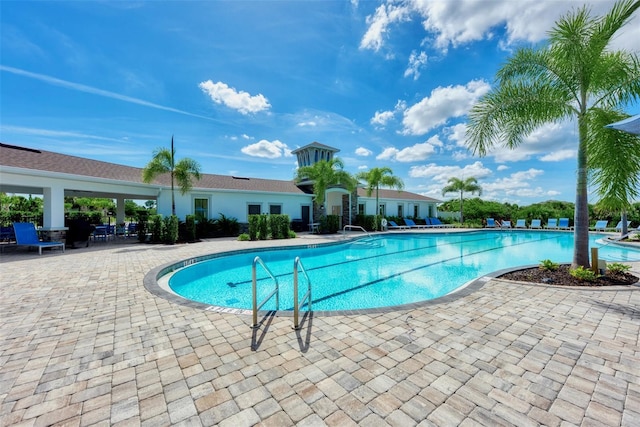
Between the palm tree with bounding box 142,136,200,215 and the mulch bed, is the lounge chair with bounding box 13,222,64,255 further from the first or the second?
the mulch bed

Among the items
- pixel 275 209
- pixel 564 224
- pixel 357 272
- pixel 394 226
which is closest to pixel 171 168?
pixel 275 209

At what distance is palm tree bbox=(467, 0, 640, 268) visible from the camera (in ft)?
18.6

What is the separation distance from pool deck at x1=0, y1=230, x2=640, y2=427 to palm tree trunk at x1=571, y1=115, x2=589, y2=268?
7.35 ft

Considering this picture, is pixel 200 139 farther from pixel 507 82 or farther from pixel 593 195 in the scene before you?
pixel 593 195

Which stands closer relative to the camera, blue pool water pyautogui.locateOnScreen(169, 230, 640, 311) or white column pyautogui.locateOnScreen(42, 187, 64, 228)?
blue pool water pyautogui.locateOnScreen(169, 230, 640, 311)

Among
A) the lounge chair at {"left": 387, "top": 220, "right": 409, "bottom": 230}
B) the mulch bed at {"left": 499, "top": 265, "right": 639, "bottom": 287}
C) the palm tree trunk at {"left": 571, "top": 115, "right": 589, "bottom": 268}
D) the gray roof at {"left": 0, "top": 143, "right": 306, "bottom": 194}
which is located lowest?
the mulch bed at {"left": 499, "top": 265, "right": 639, "bottom": 287}

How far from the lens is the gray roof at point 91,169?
10984mm

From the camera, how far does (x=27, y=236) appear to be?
34.5 feet

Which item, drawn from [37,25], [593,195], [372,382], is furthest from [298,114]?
[372,382]

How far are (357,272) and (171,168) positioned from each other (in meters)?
11.9

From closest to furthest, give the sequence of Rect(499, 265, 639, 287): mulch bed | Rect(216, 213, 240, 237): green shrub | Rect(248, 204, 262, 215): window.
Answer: Rect(499, 265, 639, 287): mulch bed < Rect(216, 213, 240, 237): green shrub < Rect(248, 204, 262, 215): window

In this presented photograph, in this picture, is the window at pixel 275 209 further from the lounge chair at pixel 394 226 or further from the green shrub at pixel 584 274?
the green shrub at pixel 584 274

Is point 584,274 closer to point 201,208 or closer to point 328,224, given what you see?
point 328,224

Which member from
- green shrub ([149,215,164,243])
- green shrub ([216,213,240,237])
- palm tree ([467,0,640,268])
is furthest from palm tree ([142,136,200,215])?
palm tree ([467,0,640,268])
